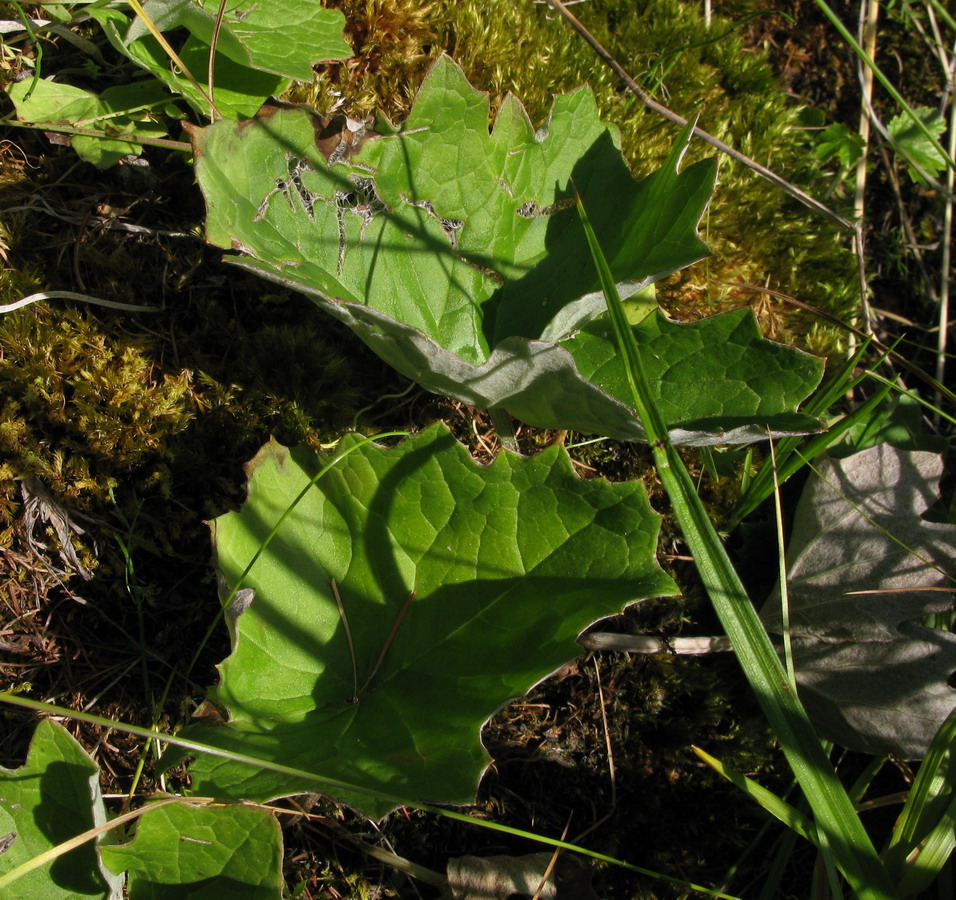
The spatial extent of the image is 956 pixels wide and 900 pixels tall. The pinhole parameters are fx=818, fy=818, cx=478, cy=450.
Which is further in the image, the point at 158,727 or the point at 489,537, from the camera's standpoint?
the point at 158,727

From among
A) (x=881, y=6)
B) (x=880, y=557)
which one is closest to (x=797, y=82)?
(x=881, y=6)

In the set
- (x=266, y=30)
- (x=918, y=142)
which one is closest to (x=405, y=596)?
(x=266, y=30)

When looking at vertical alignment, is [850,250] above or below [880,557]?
above

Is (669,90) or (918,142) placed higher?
(669,90)

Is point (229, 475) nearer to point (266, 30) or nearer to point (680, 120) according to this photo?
point (266, 30)

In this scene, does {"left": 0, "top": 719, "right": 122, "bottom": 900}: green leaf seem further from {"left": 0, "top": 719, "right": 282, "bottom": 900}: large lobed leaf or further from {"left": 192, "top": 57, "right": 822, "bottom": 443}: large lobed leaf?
{"left": 192, "top": 57, "right": 822, "bottom": 443}: large lobed leaf

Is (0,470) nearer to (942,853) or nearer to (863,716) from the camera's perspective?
(863,716)

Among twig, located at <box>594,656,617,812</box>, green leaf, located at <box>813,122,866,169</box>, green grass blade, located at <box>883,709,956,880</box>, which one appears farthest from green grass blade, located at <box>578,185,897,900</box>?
green leaf, located at <box>813,122,866,169</box>
